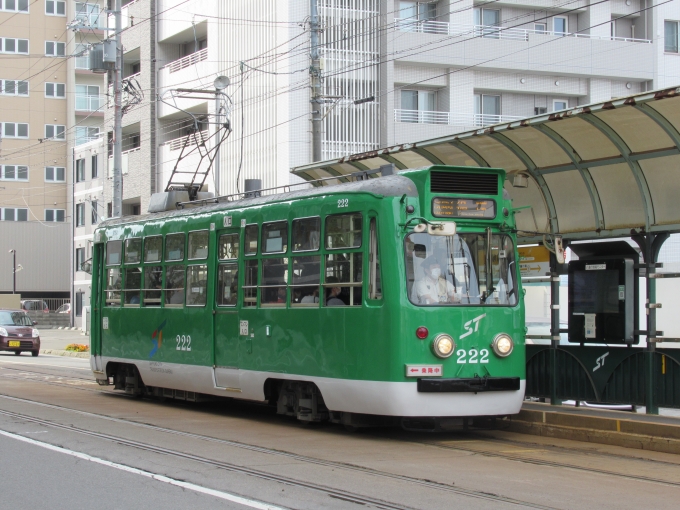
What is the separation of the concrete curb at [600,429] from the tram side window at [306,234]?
3.40 m

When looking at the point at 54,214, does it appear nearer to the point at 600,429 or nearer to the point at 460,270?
the point at 460,270

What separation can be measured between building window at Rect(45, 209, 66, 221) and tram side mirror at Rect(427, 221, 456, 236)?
67.8 metres

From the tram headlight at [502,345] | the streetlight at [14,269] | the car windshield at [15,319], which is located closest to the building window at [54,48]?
the streetlight at [14,269]

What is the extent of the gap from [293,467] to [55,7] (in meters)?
70.9

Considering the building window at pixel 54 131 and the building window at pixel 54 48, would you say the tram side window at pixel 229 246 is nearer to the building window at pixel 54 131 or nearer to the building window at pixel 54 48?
the building window at pixel 54 131

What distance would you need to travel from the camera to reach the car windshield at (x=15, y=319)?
Answer: 35875 millimetres

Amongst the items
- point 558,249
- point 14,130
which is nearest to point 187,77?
point 558,249

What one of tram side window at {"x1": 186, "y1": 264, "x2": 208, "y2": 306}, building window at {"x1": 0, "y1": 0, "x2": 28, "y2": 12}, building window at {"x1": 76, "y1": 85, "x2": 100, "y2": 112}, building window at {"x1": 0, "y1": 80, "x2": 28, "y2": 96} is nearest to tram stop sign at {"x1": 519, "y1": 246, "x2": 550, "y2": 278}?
tram side window at {"x1": 186, "y1": 264, "x2": 208, "y2": 306}

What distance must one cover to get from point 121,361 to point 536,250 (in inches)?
287

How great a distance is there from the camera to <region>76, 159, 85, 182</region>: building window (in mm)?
57156

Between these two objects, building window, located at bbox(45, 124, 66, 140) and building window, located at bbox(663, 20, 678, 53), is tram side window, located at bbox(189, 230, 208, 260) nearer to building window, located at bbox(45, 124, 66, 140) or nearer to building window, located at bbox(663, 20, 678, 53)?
building window, located at bbox(663, 20, 678, 53)

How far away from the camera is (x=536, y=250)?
1449 centimetres

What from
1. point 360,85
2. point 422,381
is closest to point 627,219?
point 422,381

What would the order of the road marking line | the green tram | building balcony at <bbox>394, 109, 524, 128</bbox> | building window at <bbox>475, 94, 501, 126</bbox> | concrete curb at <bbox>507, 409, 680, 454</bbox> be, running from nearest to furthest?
the road marking line, concrete curb at <bbox>507, 409, 680, 454</bbox>, the green tram, building balcony at <bbox>394, 109, 524, 128</bbox>, building window at <bbox>475, 94, 501, 126</bbox>
